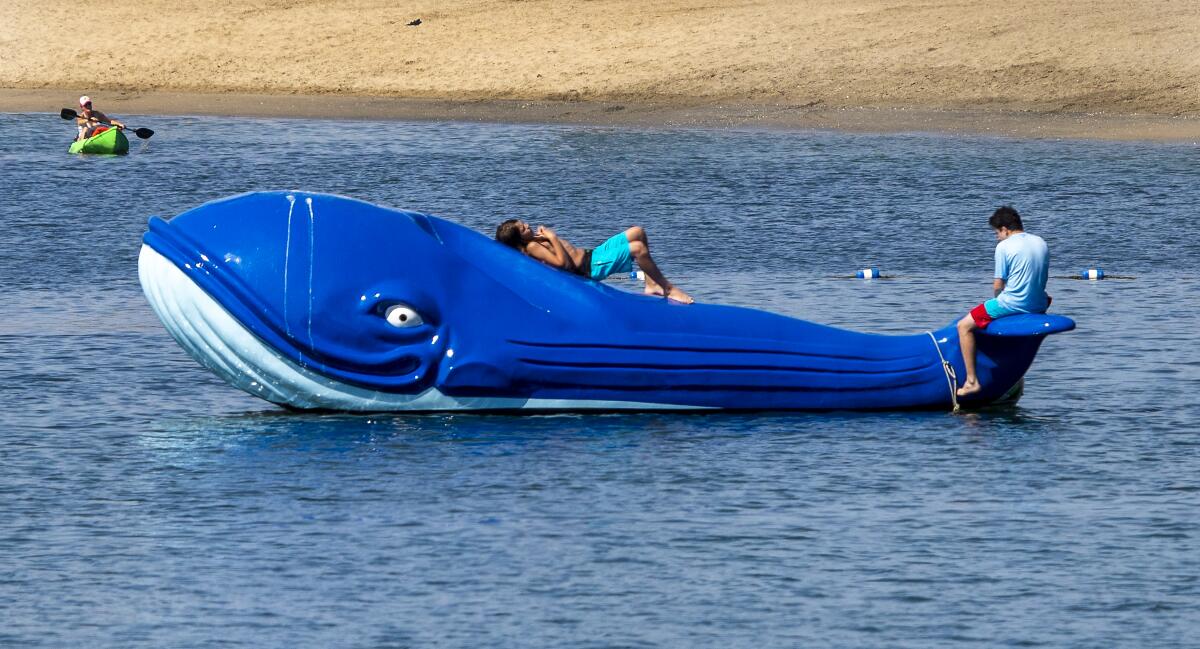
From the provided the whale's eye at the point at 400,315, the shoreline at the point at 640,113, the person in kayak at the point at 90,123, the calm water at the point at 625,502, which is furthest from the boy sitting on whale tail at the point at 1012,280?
the person in kayak at the point at 90,123

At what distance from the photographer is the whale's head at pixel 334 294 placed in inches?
677

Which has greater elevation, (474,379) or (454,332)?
(454,332)

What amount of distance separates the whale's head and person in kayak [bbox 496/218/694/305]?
0.29 meters

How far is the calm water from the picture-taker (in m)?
12.5

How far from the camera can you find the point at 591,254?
18.2 m

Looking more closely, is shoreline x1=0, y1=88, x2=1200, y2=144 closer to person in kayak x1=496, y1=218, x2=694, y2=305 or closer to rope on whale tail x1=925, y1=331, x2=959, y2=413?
rope on whale tail x1=925, y1=331, x2=959, y2=413

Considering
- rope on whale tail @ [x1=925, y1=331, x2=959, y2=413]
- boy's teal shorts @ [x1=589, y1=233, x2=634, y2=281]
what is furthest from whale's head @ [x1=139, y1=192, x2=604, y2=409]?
rope on whale tail @ [x1=925, y1=331, x2=959, y2=413]

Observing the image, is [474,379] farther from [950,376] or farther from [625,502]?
[950,376]

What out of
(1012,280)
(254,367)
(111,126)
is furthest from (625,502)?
(111,126)

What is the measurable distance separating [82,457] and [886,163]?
2436cm

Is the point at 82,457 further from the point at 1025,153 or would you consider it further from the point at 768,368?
the point at 1025,153

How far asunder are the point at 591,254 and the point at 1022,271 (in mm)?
3657

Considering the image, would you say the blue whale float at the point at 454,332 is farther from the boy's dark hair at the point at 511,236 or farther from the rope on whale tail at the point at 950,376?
the boy's dark hair at the point at 511,236

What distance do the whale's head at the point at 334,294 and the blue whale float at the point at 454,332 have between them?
0.01 meters
